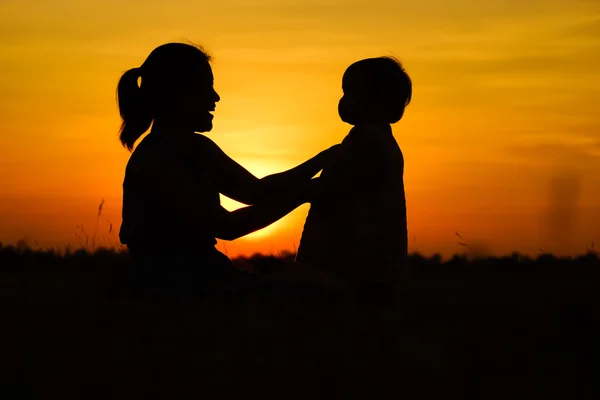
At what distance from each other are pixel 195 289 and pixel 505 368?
205 cm

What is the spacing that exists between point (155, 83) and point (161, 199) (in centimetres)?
86

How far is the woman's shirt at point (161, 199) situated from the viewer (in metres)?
6.25

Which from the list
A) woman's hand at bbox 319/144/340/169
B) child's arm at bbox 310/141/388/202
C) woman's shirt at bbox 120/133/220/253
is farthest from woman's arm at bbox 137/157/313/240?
woman's hand at bbox 319/144/340/169

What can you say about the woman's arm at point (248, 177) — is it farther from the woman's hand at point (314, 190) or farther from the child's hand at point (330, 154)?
the woman's hand at point (314, 190)

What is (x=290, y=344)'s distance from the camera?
5438mm

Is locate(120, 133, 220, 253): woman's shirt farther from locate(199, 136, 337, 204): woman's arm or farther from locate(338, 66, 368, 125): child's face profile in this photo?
locate(338, 66, 368, 125): child's face profile

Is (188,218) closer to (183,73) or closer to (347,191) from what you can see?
(183,73)

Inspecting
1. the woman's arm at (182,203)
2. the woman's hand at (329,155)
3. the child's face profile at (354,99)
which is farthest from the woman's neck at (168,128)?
the child's face profile at (354,99)

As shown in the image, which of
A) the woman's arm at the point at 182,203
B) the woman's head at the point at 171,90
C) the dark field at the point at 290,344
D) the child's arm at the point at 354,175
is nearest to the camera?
the dark field at the point at 290,344

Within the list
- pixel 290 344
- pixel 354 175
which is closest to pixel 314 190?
pixel 354 175

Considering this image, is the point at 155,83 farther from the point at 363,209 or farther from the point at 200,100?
the point at 363,209

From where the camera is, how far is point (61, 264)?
929 cm

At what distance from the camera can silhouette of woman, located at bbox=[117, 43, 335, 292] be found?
628cm

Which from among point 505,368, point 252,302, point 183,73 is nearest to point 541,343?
point 505,368
